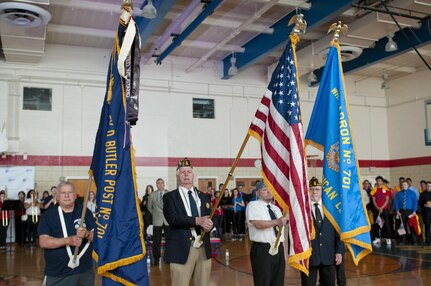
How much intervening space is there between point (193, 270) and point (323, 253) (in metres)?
1.62

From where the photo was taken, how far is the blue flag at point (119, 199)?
3.32 metres

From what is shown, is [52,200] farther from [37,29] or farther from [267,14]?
[267,14]

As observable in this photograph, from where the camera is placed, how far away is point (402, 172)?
20375 mm

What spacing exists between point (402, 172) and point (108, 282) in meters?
19.7

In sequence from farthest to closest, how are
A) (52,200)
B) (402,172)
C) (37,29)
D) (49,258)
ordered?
(402,172) → (52,200) → (37,29) → (49,258)

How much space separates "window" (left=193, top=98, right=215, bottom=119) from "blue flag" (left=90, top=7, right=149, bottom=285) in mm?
14391

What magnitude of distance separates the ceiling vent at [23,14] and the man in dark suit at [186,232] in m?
7.69

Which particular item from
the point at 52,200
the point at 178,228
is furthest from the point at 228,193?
the point at 178,228

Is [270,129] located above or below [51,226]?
above

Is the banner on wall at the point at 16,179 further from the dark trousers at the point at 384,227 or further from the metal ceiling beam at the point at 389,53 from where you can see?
the metal ceiling beam at the point at 389,53

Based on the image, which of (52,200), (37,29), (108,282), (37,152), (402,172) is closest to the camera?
(108,282)

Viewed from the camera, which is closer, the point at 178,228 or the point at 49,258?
the point at 49,258

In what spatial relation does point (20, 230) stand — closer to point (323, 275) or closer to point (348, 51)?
point (323, 275)

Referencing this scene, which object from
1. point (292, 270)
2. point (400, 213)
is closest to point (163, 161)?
point (400, 213)
